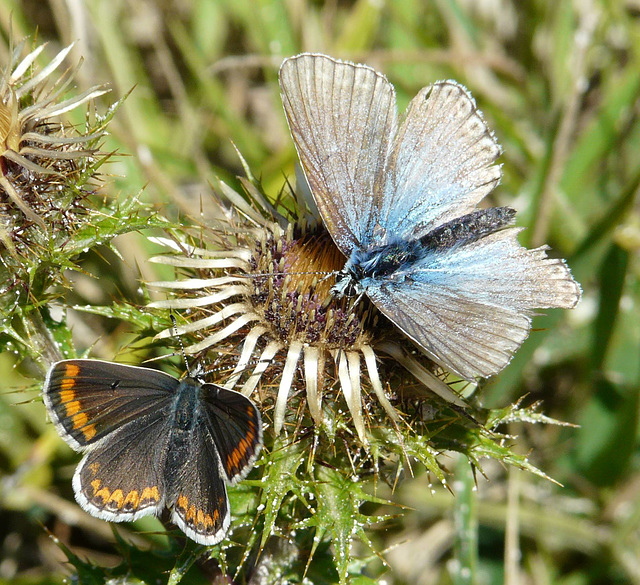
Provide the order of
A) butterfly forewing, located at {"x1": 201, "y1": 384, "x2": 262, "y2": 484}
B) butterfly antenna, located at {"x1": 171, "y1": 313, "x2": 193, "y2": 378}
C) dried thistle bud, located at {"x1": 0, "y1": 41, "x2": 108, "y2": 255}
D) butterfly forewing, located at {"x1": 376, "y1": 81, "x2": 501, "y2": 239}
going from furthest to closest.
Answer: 1. butterfly forewing, located at {"x1": 376, "y1": 81, "x2": 501, "y2": 239}
2. butterfly antenna, located at {"x1": 171, "y1": 313, "x2": 193, "y2": 378}
3. dried thistle bud, located at {"x1": 0, "y1": 41, "x2": 108, "y2": 255}
4. butterfly forewing, located at {"x1": 201, "y1": 384, "x2": 262, "y2": 484}

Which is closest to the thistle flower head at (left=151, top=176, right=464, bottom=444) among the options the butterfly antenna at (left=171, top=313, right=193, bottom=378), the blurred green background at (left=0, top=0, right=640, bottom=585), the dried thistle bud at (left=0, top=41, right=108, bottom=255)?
the butterfly antenna at (left=171, top=313, right=193, bottom=378)

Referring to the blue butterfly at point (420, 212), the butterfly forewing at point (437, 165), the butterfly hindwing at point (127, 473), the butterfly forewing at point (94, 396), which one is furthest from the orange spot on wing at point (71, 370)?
the butterfly forewing at point (437, 165)

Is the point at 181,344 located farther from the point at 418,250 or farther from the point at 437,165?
the point at 437,165

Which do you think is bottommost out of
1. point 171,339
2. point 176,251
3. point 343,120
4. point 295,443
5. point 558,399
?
point 558,399

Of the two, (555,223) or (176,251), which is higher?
(176,251)

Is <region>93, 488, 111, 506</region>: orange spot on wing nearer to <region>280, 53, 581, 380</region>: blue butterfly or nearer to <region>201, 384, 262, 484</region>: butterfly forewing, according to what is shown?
<region>201, 384, 262, 484</region>: butterfly forewing

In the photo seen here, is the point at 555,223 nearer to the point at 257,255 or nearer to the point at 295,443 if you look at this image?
the point at 257,255

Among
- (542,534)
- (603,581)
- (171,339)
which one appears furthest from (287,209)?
(603,581)

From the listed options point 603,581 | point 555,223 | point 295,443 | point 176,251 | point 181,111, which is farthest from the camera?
point 181,111
